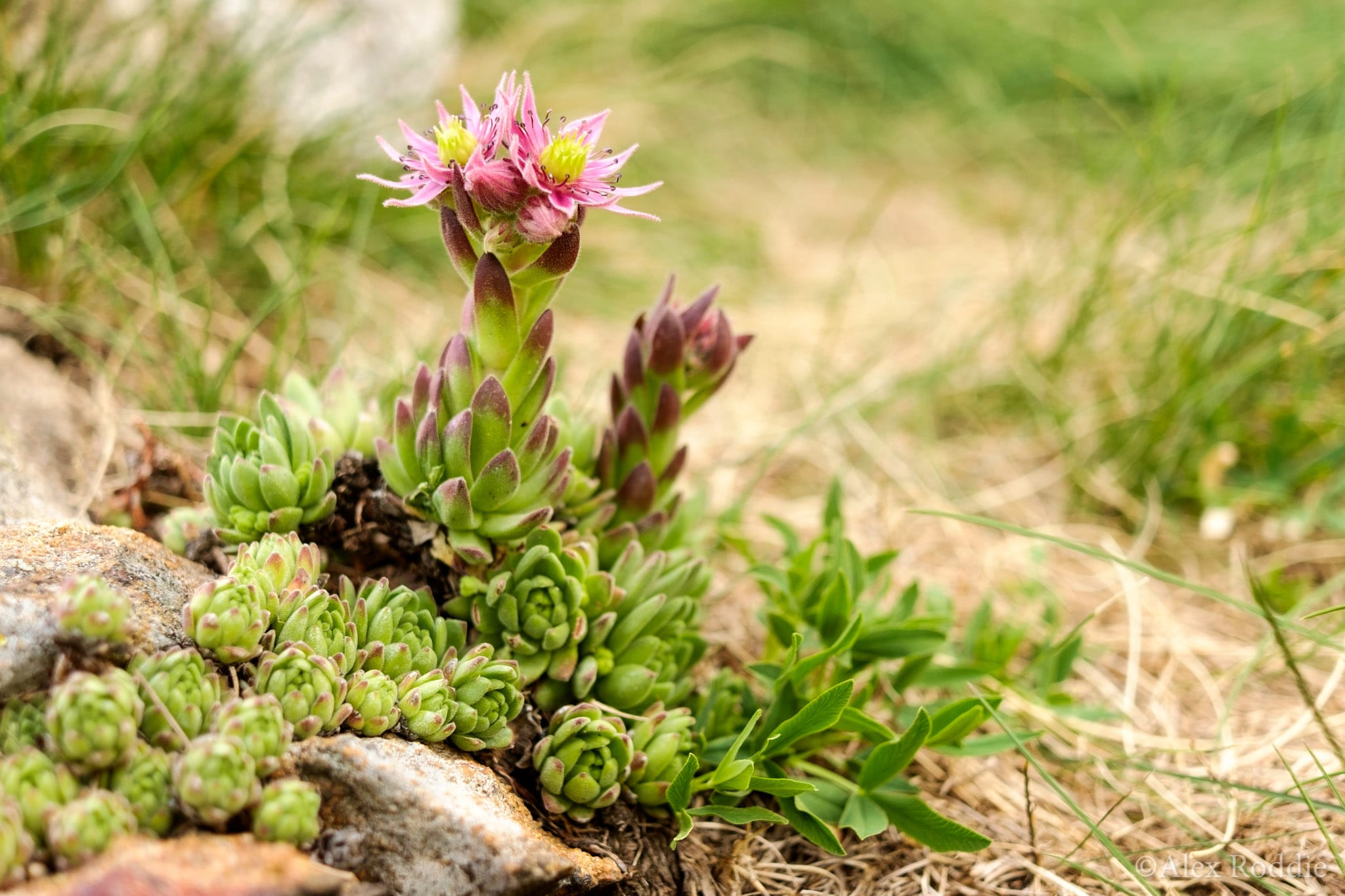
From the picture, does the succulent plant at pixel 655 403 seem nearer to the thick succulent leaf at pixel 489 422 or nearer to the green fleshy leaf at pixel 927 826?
the thick succulent leaf at pixel 489 422

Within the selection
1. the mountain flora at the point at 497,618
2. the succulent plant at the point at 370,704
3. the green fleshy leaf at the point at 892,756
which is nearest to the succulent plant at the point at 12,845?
the mountain flora at the point at 497,618

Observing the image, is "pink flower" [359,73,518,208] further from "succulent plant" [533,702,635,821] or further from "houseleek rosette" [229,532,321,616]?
"succulent plant" [533,702,635,821]

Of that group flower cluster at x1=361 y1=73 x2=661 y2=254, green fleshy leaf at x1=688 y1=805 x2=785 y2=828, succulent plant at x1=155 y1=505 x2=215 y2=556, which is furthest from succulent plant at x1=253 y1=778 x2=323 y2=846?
flower cluster at x1=361 y1=73 x2=661 y2=254

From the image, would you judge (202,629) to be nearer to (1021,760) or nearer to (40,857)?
(40,857)

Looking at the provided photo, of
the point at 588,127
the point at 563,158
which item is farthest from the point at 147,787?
the point at 588,127

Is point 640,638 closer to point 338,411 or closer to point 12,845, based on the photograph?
point 338,411

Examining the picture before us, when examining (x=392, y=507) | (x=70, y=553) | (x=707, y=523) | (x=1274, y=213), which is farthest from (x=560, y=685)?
(x=1274, y=213)
